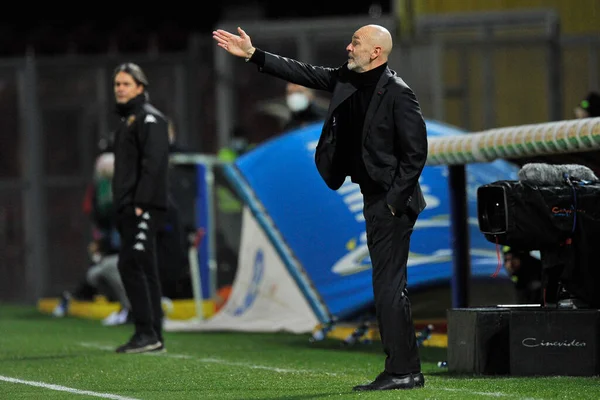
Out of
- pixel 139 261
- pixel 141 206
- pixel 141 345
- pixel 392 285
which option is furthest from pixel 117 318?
pixel 392 285

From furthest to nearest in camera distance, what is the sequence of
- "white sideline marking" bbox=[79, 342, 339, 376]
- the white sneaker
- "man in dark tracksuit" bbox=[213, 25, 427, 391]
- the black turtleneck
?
the white sneaker
"white sideline marking" bbox=[79, 342, 339, 376]
the black turtleneck
"man in dark tracksuit" bbox=[213, 25, 427, 391]

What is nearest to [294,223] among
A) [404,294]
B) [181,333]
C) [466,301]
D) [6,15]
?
[181,333]

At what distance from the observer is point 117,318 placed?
14508 millimetres

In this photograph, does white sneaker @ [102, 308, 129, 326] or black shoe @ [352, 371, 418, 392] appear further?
white sneaker @ [102, 308, 129, 326]

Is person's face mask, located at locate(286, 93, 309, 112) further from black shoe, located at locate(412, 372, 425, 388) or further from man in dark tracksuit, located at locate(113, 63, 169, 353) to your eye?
black shoe, located at locate(412, 372, 425, 388)

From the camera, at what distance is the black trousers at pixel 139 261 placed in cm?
1005

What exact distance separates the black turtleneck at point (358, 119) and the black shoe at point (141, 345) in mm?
3191

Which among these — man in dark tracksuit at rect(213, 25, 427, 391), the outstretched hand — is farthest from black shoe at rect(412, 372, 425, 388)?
the outstretched hand

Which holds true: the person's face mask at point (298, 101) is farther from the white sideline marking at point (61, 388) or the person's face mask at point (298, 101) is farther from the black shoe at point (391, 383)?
the black shoe at point (391, 383)

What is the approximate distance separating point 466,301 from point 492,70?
24.9ft

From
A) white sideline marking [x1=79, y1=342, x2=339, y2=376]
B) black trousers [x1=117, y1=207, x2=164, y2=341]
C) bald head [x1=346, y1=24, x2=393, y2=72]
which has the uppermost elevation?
bald head [x1=346, y1=24, x2=393, y2=72]

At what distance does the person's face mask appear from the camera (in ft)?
47.9

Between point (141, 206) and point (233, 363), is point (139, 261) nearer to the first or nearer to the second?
point (141, 206)

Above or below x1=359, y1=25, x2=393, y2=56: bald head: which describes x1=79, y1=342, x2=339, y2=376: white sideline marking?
below
